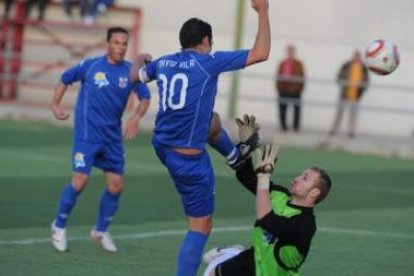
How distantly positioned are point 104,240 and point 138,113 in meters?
1.29

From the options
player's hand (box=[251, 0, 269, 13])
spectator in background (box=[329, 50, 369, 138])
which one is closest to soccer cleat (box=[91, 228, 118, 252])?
player's hand (box=[251, 0, 269, 13])

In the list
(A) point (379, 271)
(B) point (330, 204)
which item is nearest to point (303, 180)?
(A) point (379, 271)

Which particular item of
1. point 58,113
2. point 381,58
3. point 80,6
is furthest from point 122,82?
point 80,6

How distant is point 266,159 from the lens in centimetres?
880

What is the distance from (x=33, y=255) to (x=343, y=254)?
125 inches

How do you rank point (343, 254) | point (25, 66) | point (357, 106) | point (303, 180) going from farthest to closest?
point (25, 66) < point (357, 106) < point (343, 254) < point (303, 180)

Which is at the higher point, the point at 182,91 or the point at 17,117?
the point at 182,91

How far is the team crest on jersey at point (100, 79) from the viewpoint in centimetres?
1250

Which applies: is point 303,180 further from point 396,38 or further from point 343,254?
point 396,38

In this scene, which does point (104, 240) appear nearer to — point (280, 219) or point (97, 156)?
point (97, 156)

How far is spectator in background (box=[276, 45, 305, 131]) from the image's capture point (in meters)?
28.5

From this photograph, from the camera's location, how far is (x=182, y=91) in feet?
32.0

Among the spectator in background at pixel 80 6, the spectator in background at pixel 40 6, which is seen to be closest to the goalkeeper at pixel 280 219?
the spectator in background at pixel 80 6

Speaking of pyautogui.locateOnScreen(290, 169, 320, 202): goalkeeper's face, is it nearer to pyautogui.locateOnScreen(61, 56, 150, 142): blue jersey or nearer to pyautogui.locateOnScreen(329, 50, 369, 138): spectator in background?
pyautogui.locateOnScreen(61, 56, 150, 142): blue jersey
